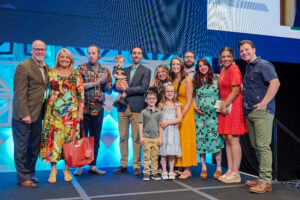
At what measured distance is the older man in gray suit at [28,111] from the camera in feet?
9.08

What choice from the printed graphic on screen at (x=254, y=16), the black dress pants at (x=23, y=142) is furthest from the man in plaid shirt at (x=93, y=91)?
the printed graphic on screen at (x=254, y=16)

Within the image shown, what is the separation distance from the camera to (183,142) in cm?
326

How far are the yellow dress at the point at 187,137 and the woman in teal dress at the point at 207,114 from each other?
0.23ft

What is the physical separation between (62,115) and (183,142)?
1447 millimetres

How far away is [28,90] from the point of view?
2.85 meters

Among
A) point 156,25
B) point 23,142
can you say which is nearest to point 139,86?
point 156,25

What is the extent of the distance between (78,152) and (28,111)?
0.68m

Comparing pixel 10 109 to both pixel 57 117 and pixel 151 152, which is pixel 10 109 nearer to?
pixel 57 117

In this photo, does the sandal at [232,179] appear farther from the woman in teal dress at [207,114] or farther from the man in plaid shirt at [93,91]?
the man in plaid shirt at [93,91]

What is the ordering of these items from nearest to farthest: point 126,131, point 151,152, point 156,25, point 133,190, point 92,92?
point 133,190 → point 151,152 → point 92,92 → point 126,131 → point 156,25

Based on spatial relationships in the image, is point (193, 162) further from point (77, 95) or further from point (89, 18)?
point (89, 18)

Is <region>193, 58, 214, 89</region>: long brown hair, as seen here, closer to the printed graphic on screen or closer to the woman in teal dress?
the woman in teal dress

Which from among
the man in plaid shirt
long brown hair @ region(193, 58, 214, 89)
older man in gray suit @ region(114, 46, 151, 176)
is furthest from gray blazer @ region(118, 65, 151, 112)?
long brown hair @ region(193, 58, 214, 89)

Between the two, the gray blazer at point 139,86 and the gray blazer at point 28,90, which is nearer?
the gray blazer at point 28,90
